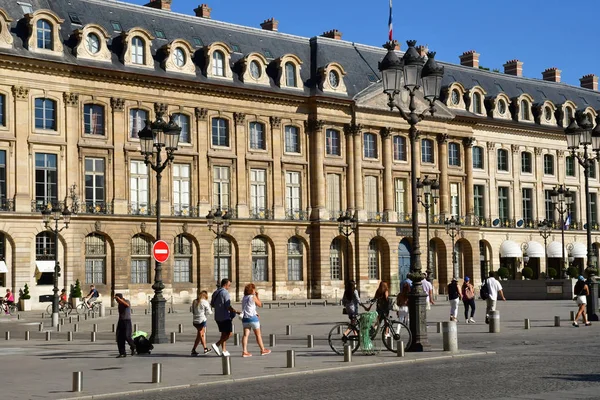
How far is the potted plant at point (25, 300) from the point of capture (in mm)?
51531

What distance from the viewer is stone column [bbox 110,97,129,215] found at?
184 ft

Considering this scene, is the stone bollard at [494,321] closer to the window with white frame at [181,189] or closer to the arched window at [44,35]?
the window with white frame at [181,189]

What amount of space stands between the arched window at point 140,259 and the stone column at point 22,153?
671 cm

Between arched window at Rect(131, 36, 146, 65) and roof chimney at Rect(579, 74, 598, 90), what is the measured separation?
48.7 metres

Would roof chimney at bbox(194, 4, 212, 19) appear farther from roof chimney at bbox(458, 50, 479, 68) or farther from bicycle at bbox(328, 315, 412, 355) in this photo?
bicycle at bbox(328, 315, 412, 355)

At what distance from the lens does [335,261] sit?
6569 centimetres

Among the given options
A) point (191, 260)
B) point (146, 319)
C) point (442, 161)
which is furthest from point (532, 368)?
point (442, 161)

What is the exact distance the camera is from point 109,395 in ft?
54.9

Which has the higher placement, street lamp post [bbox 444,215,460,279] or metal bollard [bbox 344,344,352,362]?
street lamp post [bbox 444,215,460,279]

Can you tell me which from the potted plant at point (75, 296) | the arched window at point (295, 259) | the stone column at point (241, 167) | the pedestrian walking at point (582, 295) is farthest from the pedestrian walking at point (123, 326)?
the arched window at point (295, 259)

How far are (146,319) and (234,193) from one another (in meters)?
19.5

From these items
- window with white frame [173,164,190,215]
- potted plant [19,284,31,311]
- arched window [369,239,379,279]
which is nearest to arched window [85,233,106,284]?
potted plant [19,284,31,311]

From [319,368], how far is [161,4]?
45792 millimetres

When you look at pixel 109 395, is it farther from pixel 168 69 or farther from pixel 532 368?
pixel 168 69
